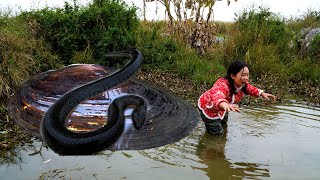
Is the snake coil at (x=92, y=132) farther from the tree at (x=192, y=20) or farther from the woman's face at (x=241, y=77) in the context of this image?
the tree at (x=192, y=20)

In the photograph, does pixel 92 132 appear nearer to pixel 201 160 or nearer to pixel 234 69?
pixel 201 160

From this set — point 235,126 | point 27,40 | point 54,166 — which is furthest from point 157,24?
point 54,166

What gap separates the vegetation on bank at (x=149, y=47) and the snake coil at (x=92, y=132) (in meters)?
3.42

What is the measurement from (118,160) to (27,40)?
4.29 m

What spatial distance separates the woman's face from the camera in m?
4.05

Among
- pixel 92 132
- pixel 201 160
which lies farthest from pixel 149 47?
pixel 92 132

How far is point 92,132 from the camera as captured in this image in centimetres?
227

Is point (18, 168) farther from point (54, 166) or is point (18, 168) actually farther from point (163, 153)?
point (163, 153)

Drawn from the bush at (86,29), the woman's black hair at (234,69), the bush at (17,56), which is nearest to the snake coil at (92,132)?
the woman's black hair at (234,69)

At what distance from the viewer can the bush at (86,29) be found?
25.0 feet

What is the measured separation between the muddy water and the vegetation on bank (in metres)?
2.32

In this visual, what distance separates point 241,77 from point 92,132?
2.26 metres

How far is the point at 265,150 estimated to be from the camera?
395cm

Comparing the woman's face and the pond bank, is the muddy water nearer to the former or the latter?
the woman's face
